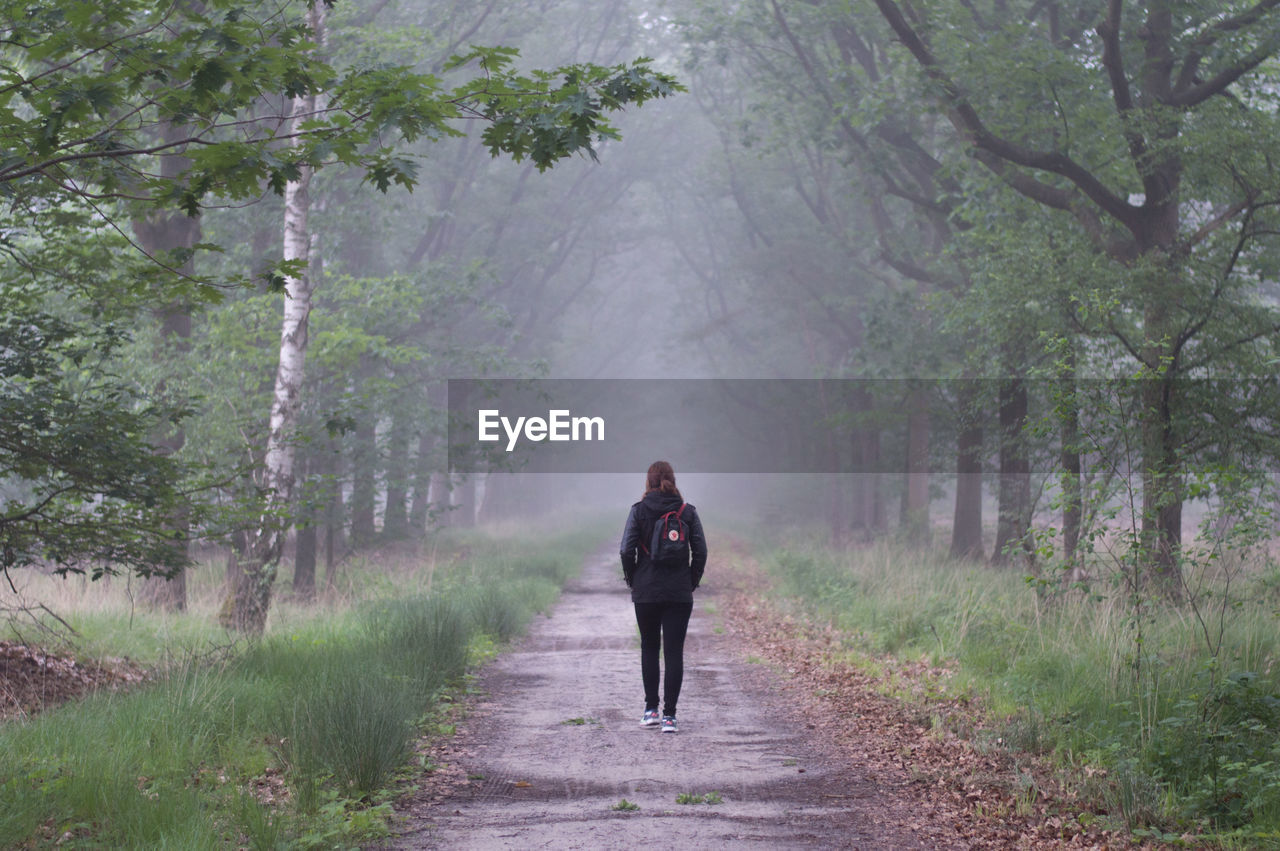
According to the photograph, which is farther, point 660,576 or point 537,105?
point 660,576

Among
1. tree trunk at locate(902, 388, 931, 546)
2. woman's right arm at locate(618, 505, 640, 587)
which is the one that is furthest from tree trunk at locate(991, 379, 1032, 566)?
woman's right arm at locate(618, 505, 640, 587)

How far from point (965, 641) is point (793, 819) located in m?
5.60

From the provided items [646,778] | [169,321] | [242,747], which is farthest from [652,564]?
[169,321]

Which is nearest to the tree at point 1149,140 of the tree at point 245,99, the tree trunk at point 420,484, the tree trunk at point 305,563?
the tree at point 245,99

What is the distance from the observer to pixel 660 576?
29.2 ft

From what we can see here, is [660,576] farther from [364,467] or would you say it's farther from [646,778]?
[364,467]

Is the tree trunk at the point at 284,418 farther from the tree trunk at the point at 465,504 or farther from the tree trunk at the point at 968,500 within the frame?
the tree trunk at the point at 465,504

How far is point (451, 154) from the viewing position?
33531 millimetres

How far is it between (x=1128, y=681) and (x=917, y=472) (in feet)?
65.8

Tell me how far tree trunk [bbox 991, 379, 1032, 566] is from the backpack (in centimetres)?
705

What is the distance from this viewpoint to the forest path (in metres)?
5.81

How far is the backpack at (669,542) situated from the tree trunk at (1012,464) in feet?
23.1

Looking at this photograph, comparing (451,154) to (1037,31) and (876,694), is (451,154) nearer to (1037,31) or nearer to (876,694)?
(1037,31)

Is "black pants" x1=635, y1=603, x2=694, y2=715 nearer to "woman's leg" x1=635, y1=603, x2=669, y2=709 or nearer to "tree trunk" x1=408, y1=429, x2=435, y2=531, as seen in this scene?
"woman's leg" x1=635, y1=603, x2=669, y2=709
